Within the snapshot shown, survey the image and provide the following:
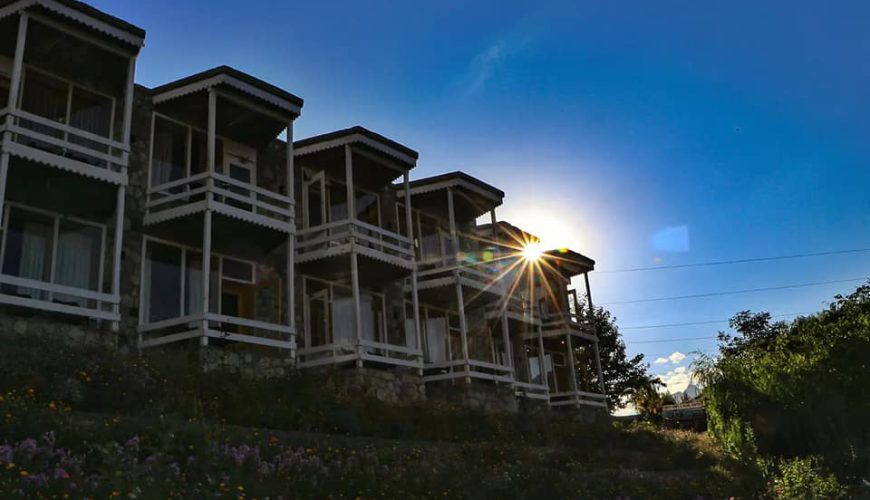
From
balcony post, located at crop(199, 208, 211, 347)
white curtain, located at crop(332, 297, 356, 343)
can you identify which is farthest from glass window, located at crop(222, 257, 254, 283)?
white curtain, located at crop(332, 297, 356, 343)

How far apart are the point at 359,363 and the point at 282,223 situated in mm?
4270

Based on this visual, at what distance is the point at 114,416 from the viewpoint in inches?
471

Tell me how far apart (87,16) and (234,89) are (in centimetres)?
403

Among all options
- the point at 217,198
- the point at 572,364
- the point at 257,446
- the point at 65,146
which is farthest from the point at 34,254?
the point at 572,364

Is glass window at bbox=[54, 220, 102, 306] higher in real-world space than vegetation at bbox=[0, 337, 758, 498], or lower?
higher

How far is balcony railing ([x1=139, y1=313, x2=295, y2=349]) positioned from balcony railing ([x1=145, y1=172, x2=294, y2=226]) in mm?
2735

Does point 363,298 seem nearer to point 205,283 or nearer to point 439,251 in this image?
point 439,251

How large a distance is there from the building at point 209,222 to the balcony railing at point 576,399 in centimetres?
351

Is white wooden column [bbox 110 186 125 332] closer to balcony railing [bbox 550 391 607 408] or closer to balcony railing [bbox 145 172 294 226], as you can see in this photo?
balcony railing [bbox 145 172 294 226]

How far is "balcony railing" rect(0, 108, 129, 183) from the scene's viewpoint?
1655 centimetres

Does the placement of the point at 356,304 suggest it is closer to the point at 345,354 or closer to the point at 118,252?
the point at 345,354

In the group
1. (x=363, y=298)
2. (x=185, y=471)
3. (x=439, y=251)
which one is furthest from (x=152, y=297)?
(x=439, y=251)

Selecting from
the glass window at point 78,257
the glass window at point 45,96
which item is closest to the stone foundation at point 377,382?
the glass window at point 78,257

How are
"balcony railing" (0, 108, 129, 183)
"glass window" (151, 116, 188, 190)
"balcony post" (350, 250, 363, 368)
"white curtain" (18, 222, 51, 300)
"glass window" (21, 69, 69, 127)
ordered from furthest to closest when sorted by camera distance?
"balcony post" (350, 250, 363, 368) → "glass window" (151, 116, 188, 190) → "glass window" (21, 69, 69, 127) → "white curtain" (18, 222, 51, 300) → "balcony railing" (0, 108, 129, 183)
